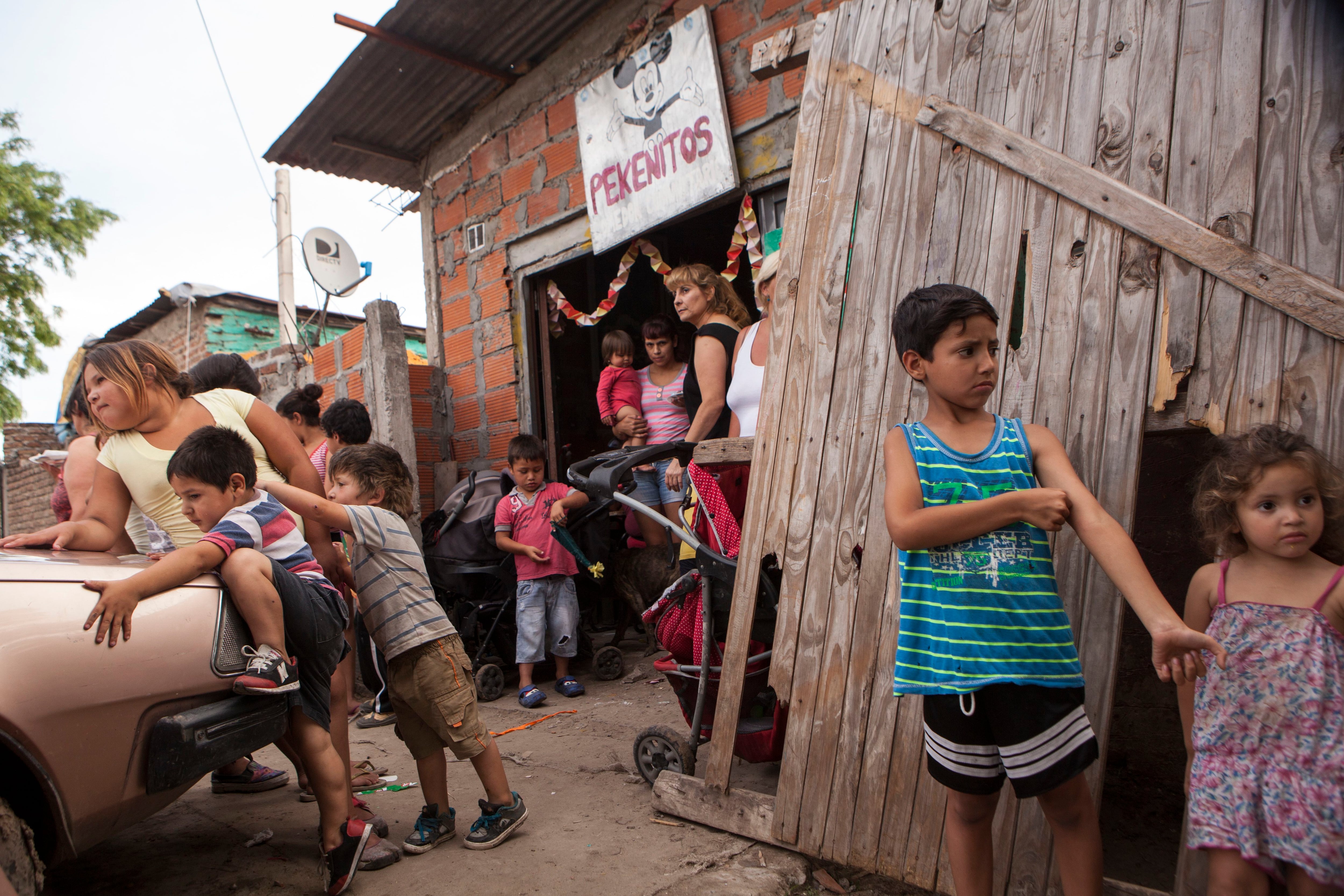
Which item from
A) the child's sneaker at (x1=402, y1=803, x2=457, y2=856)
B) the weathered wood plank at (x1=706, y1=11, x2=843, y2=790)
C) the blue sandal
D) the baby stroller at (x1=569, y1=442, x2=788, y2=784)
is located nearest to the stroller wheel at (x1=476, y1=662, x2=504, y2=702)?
the blue sandal

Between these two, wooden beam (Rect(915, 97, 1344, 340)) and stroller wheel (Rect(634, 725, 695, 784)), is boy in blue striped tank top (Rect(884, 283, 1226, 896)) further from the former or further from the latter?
stroller wheel (Rect(634, 725, 695, 784))

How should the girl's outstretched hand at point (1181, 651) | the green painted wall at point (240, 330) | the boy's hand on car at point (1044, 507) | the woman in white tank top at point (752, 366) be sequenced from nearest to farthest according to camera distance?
1. the girl's outstretched hand at point (1181, 651)
2. the boy's hand on car at point (1044, 507)
3. the woman in white tank top at point (752, 366)
4. the green painted wall at point (240, 330)

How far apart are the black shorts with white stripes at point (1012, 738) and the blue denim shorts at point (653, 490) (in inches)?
124

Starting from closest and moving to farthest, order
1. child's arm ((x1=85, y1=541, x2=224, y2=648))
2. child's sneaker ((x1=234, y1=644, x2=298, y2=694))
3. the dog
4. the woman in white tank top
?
child's arm ((x1=85, y1=541, x2=224, y2=648)) < child's sneaker ((x1=234, y1=644, x2=298, y2=694)) < the woman in white tank top < the dog

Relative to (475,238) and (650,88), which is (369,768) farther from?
(475,238)

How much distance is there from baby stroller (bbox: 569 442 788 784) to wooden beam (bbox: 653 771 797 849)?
0.36 ft

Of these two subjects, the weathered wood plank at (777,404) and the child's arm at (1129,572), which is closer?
the child's arm at (1129,572)

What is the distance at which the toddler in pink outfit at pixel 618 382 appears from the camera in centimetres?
551

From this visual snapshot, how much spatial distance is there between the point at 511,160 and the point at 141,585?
528 centimetres

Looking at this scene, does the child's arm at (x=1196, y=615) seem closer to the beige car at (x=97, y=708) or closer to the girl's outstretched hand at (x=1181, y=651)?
the girl's outstretched hand at (x=1181, y=651)

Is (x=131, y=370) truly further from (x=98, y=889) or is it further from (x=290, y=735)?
(x=98, y=889)

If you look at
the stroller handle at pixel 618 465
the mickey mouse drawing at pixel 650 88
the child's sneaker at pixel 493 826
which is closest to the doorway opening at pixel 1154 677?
the stroller handle at pixel 618 465

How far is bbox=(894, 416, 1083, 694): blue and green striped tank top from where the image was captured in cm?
169

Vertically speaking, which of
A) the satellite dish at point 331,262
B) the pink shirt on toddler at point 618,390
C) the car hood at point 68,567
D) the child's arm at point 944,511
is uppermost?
the satellite dish at point 331,262
